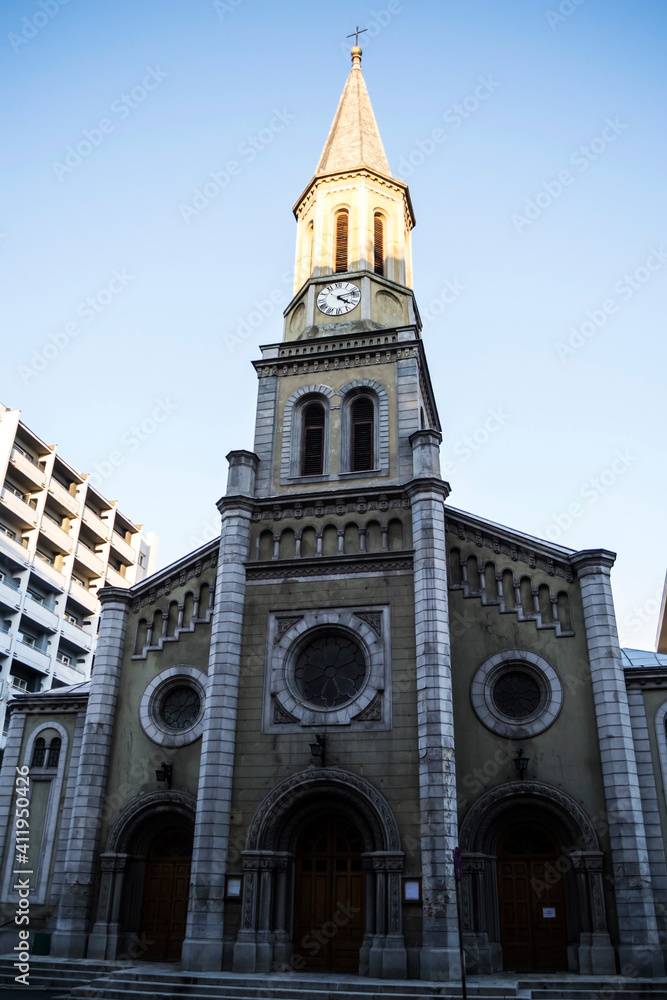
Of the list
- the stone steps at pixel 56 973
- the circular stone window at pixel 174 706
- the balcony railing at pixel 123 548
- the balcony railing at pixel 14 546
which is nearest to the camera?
the stone steps at pixel 56 973

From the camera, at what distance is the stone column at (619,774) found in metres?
20.4

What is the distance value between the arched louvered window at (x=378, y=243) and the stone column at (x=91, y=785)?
1684 centimetres

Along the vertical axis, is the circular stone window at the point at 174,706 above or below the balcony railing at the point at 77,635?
below

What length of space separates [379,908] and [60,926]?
977 centimetres

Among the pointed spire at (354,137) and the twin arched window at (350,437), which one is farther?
the pointed spire at (354,137)

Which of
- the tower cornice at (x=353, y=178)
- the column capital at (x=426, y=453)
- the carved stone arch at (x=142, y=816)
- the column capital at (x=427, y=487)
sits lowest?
the carved stone arch at (x=142, y=816)

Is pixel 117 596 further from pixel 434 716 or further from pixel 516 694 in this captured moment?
pixel 516 694

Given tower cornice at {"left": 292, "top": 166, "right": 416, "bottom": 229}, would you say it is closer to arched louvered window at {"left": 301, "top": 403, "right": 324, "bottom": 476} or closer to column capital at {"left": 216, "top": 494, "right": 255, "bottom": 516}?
arched louvered window at {"left": 301, "top": 403, "right": 324, "bottom": 476}

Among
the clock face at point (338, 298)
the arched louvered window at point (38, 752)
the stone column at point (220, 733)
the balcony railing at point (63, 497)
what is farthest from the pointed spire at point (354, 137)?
the balcony railing at point (63, 497)

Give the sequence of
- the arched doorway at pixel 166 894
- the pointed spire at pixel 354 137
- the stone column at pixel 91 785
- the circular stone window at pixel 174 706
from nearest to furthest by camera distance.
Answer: the stone column at pixel 91 785 < the arched doorway at pixel 166 894 < the circular stone window at pixel 174 706 < the pointed spire at pixel 354 137

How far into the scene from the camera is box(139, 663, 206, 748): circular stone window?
85.4ft

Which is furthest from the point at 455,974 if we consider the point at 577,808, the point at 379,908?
the point at 577,808

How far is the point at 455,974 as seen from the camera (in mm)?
20047

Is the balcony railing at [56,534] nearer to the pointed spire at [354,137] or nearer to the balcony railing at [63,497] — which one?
the balcony railing at [63,497]
